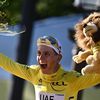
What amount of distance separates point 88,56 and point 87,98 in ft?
21.7

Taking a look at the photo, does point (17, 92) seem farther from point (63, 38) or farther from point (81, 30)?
point (81, 30)

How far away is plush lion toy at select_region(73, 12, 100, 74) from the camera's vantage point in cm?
618

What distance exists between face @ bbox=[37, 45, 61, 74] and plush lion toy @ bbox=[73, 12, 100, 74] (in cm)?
20

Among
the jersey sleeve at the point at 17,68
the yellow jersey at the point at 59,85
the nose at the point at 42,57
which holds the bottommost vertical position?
the yellow jersey at the point at 59,85

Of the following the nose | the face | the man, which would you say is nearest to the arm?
the man

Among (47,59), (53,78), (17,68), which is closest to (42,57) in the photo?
(47,59)

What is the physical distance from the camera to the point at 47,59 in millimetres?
6297

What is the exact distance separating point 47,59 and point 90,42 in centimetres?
41

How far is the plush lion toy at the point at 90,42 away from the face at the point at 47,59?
0.65 feet

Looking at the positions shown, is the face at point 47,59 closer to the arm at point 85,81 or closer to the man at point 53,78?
the man at point 53,78

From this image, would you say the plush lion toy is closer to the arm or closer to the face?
the arm

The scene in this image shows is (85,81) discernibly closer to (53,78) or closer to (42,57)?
(53,78)

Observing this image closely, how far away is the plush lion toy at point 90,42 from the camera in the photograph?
6180mm

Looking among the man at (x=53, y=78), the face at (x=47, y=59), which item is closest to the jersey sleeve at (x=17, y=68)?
the man at (x=53, y=78)
